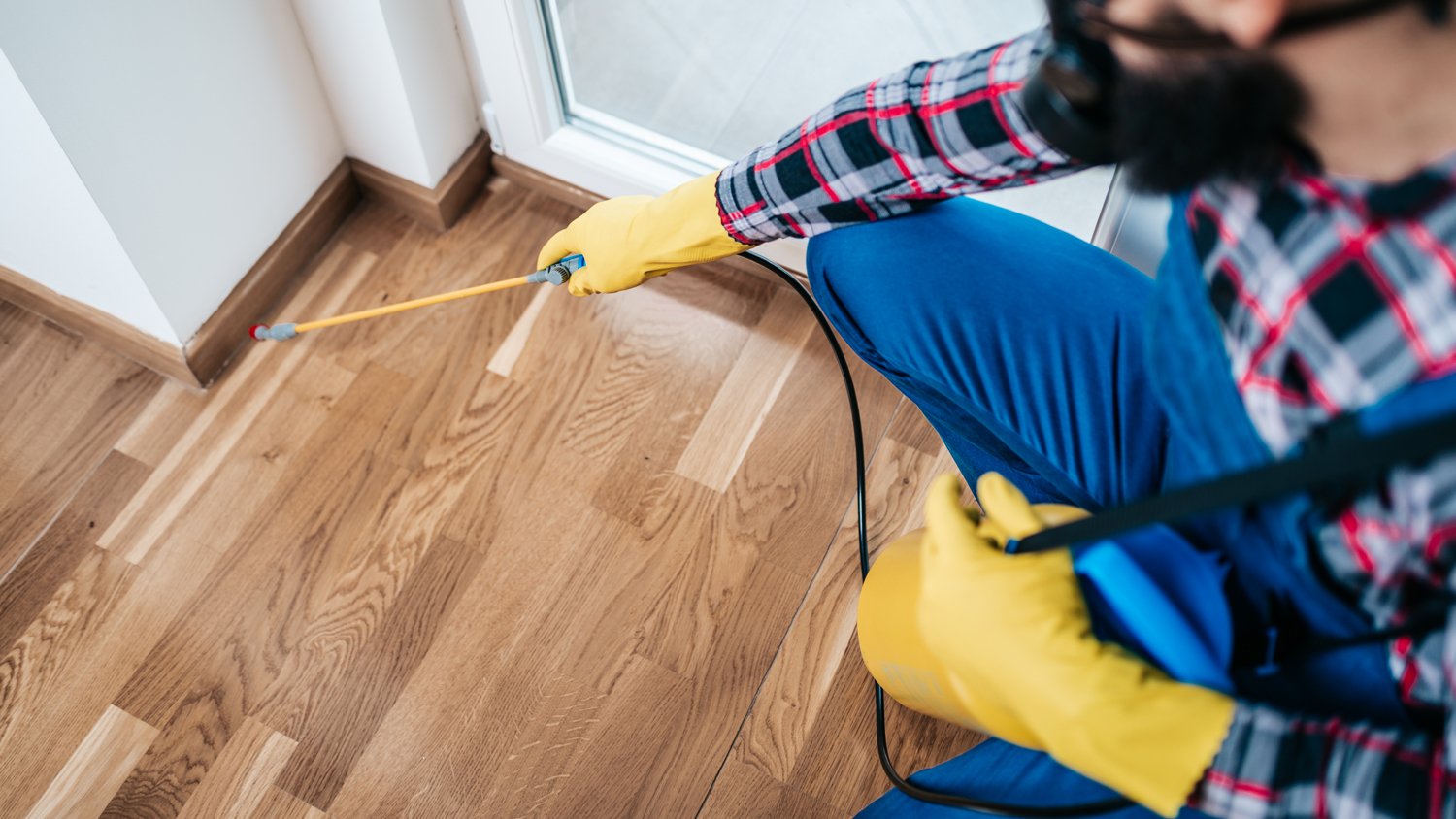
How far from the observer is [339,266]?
1.35 m

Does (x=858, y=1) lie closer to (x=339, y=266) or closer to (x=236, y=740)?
(x=339, y=266)

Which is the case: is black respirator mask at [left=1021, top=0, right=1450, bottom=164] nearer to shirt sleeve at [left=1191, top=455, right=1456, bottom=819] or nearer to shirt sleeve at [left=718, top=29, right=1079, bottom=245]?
shirt sleeve at [left=718, top=29, right=1079, bottom=245]

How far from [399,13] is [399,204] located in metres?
0.31

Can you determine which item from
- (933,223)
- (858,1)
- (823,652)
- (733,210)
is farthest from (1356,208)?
(858,1)

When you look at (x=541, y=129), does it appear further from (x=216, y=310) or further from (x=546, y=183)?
(x=216, y=310)

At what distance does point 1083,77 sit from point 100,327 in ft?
3.74

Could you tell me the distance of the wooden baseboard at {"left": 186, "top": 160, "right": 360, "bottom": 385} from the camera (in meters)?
1.25

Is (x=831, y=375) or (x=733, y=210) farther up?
(x=733, y=210)

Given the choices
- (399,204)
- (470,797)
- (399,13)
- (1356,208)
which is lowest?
(470,797)

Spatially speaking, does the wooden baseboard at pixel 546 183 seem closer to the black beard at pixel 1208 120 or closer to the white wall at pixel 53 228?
the white wall at pixel 53 228

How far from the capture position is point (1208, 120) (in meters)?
0.53

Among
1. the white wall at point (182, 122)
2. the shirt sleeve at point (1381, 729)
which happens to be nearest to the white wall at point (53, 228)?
the white wall at point (182, 122)

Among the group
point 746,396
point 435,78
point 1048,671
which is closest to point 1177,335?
point 1048,671

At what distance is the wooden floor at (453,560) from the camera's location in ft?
3.49
